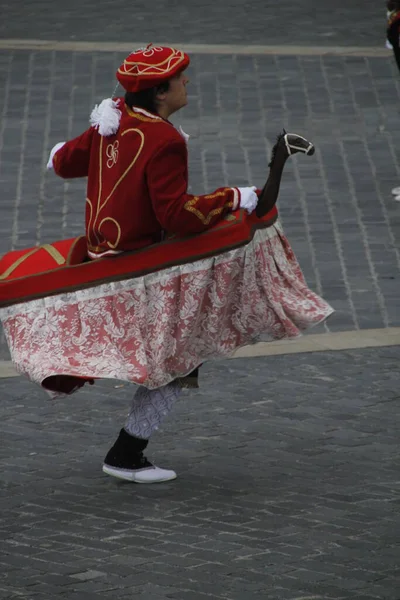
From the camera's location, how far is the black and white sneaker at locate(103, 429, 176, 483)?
5.98m

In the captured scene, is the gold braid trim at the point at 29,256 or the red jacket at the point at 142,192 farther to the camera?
the gold braid trim at the point at 29,256

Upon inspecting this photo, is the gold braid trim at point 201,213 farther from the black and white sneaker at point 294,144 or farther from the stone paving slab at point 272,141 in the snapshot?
the stone paving slab at point 272,141

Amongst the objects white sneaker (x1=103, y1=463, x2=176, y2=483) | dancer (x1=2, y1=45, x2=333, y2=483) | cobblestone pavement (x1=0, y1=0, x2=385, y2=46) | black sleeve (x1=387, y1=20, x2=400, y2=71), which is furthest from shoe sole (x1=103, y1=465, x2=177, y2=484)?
cobblestone pavement (x1=0, y1=0, x2=385, y2=46)

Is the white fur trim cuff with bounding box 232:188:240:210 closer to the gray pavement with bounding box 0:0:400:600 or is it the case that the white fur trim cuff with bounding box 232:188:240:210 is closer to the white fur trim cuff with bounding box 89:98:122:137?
the white fur trim cuff with bounding box 89:98:122:137

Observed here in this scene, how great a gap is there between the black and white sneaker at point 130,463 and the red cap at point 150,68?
1502 millimetres

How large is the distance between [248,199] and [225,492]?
4.14ft

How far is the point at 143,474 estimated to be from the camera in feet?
19.7

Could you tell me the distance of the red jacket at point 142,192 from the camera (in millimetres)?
5465

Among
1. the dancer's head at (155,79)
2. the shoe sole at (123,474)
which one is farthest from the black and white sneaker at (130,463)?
the dancer's head at (155,79)

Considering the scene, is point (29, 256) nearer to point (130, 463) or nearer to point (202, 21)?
point (130, 463)

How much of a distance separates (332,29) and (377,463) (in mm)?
9307

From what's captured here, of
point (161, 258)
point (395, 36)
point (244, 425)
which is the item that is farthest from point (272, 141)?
point (161, 258)

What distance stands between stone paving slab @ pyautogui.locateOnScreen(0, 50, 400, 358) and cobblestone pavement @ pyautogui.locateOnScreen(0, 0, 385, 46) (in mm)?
862

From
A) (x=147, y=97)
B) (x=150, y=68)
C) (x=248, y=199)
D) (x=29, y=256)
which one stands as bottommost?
(x=29, y=256)
